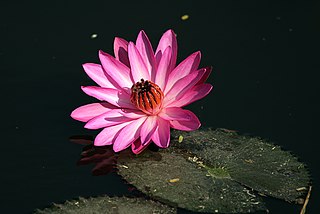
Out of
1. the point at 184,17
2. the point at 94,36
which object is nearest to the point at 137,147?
the point at 94,36

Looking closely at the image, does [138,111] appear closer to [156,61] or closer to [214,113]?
[156,61]

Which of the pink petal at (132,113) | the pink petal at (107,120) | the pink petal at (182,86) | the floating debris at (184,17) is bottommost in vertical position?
the pink petal at (107,120)

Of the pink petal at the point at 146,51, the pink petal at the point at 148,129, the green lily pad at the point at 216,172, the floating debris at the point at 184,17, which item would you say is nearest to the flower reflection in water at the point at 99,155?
the green lily pad at the point at 216,172

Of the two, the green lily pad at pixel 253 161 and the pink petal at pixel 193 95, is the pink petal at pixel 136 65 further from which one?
the green lily pad at pixel 253 161

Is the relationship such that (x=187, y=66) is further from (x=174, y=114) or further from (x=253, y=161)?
(x=253, y=161)

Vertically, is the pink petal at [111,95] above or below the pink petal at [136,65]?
below

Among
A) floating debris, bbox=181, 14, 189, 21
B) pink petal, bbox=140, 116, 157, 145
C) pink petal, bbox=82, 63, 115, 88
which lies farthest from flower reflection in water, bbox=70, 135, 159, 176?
floating debris, bbox=181, 14, 189, 21

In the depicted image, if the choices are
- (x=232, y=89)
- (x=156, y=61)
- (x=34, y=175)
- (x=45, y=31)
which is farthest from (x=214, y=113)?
(x=45, y=31)
